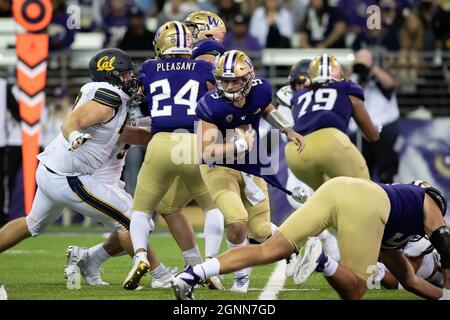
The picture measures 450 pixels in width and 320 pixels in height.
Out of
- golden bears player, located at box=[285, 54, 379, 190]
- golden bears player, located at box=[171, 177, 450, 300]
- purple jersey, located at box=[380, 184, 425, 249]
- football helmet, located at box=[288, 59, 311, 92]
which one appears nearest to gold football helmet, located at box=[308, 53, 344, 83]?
golden bears player, located at box=[285, 54, 379, 190]

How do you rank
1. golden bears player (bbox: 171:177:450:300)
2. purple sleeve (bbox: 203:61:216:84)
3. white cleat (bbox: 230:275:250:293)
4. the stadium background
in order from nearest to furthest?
golden bears player (bbox: 171:177:450:300) → white cleat (bbox: 230:275:250:293) → purple sleeve (bbox: 203:61:216:84) → the stadium background

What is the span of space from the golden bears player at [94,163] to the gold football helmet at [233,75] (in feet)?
2.67

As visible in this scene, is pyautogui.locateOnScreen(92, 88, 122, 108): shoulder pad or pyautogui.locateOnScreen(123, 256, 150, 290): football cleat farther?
pyautogui.locateOnScreen(92, 88, 122, 108): shoulder pad

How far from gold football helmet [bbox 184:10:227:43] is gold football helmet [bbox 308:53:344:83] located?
96 cm

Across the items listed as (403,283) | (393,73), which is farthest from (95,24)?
(403,283)

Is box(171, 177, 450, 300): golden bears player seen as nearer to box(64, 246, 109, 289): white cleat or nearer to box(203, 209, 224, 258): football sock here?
box(203, 209, 224, 258): football sock

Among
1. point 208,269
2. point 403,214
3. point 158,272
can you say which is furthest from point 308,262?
point 158,272

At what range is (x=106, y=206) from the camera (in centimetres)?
759

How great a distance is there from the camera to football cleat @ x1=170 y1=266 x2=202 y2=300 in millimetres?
6055

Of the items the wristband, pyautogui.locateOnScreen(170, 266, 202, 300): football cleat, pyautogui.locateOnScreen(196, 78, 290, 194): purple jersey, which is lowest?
pyautogui.locateOnScreen(170, 266, 202, 300): football cleat

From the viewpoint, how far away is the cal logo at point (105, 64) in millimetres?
7745

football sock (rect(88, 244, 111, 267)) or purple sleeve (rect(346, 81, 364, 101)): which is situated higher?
purple sleeve (rect(346, 81, 364, 101))

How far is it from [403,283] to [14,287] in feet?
9.15

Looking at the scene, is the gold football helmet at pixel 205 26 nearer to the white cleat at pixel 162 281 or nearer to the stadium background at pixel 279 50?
the white cleat at pixel 162 281
